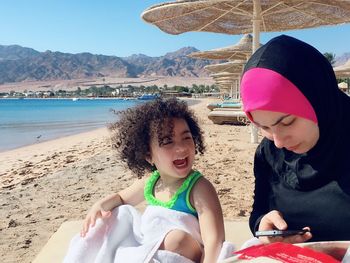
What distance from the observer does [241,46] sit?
1314cm

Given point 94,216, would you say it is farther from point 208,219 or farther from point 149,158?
point 208,219

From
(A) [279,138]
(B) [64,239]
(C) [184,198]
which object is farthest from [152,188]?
(B) [64,239]

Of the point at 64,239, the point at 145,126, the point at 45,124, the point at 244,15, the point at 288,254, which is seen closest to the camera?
the point at 288,254

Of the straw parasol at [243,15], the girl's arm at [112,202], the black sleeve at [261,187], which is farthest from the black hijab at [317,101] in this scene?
the straw parasol at [243,15]

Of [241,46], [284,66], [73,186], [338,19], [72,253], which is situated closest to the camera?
[284,66]

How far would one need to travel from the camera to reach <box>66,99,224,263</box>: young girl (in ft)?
5.46

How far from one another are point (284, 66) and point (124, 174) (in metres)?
4.62

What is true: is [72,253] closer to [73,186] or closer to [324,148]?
[324,148]

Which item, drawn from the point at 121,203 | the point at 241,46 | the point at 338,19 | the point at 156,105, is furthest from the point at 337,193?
the point at 241,46

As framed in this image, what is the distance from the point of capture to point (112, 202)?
206 cm

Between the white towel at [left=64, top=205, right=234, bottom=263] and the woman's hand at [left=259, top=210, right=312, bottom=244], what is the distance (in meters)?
0.17

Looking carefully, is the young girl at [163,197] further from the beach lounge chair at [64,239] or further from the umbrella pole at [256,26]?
the umbrella pole at [256,26]

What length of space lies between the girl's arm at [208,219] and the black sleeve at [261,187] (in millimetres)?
153

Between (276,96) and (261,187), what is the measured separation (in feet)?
1.89
